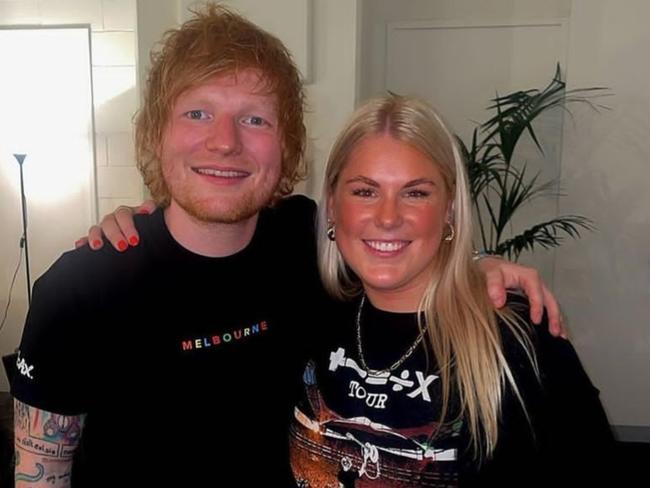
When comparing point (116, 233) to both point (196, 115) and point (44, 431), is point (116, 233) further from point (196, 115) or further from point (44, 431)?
point (44, 431)

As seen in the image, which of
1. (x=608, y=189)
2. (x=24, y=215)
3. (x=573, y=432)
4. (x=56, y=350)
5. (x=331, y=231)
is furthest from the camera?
(x=24, y=215)

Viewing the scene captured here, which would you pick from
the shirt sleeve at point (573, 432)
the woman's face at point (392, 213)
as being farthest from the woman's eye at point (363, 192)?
the shirt sleeve at point (573, 432)

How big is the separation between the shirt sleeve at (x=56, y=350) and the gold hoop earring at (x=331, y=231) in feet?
1.73

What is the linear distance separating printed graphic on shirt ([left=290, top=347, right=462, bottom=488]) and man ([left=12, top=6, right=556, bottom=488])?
105 millimetres

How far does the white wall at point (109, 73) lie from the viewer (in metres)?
3.32

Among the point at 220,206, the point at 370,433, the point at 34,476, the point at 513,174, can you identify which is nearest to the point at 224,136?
the point at 220,206

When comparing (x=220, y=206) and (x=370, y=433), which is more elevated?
(x=220, y=206)

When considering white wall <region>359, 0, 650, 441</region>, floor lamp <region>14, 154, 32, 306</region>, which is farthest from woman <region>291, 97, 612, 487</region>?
floor lamp <region>14, 154, 32, 306</region>

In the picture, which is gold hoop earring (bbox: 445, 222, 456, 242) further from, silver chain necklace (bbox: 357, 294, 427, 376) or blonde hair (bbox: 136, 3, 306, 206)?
blonde hair (bbox: 136, 3, 306, 206)

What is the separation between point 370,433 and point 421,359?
169 mm

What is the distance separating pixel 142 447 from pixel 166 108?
708mm

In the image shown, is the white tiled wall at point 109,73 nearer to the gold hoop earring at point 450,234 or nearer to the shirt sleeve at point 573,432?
the gold hoop earring at point 450,234

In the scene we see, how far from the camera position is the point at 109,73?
335cm

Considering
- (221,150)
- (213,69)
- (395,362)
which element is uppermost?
(213,69)
